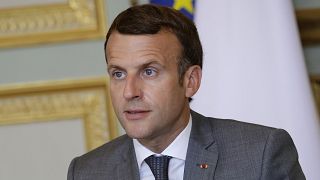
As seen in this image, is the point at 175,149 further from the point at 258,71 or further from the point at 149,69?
the point at 258,71

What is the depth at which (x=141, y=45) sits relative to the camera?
73.0 inches

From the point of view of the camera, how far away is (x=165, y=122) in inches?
74.5

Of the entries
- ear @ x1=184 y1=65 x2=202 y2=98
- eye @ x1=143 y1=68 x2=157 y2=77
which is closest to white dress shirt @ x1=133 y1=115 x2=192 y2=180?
ear @ x1=184 y1=65 x2=202 y2=98

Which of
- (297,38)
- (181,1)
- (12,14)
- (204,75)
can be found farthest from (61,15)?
(297,38)

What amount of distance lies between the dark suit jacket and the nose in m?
0.26

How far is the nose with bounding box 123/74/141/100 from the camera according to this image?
5.93 feet

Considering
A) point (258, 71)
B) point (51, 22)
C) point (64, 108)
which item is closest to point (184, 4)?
point (258, 71)

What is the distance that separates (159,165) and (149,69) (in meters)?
0.27

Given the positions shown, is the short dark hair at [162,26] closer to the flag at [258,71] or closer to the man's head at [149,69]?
the man's head at [149,69]

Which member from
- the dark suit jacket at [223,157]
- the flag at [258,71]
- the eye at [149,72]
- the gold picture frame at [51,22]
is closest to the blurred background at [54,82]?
the gold picture frame at [51,22]

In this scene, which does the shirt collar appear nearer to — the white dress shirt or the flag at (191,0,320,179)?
the white dress shirt

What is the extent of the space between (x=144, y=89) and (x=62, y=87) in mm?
1567

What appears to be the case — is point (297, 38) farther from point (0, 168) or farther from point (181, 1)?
point (0, 168)

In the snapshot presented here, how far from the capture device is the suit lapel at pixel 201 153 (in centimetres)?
195
